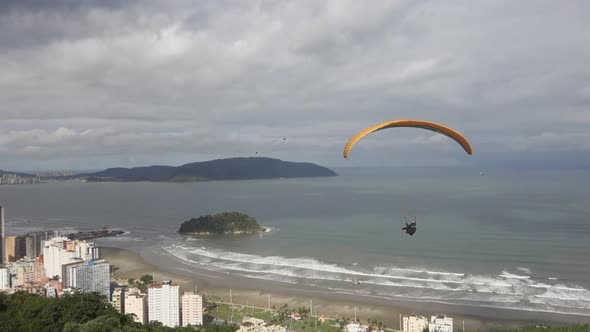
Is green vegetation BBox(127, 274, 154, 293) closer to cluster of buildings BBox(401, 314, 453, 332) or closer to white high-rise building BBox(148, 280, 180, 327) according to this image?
white high-rise building BBox(148, 280, 180, 327)

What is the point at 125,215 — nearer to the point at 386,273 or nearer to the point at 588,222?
the point at 386,273

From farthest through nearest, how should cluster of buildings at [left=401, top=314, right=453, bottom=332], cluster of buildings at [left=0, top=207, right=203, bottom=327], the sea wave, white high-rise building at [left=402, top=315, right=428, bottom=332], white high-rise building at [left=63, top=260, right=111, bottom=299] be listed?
white high-rise building at [left=63, top=260, right=111, bottom=299] < the sea wave < cluster of buildings at [left=0, top=207, right=203, bottom=327] < white high-rise building at [left=402, top=315, right=428, bottom=332] < cluster of buildings at [left=401, top=314, right=453, bottom=332]

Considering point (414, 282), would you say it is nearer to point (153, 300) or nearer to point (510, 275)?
point (510, 275)

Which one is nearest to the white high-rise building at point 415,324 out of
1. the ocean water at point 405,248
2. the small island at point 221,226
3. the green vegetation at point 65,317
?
the ocean water at point 405,248

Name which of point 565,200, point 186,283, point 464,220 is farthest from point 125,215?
point 565,200

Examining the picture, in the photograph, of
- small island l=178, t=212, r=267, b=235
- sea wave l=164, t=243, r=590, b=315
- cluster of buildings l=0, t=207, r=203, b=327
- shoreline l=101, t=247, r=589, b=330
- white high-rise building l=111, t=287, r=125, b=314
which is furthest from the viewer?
small island l=178, t=212, r=267, b=235

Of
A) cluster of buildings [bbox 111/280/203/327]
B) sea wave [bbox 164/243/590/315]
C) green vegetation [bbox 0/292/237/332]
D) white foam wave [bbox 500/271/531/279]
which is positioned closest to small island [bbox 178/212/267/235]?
sea wave [bbox 164/243/590/315]

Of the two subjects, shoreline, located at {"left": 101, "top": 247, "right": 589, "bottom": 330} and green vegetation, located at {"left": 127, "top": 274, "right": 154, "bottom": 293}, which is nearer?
shoreline, located at {"left": 101, "top": 247, "right": 589, "bottom": 330}

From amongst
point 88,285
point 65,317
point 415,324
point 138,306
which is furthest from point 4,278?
point 415,324
